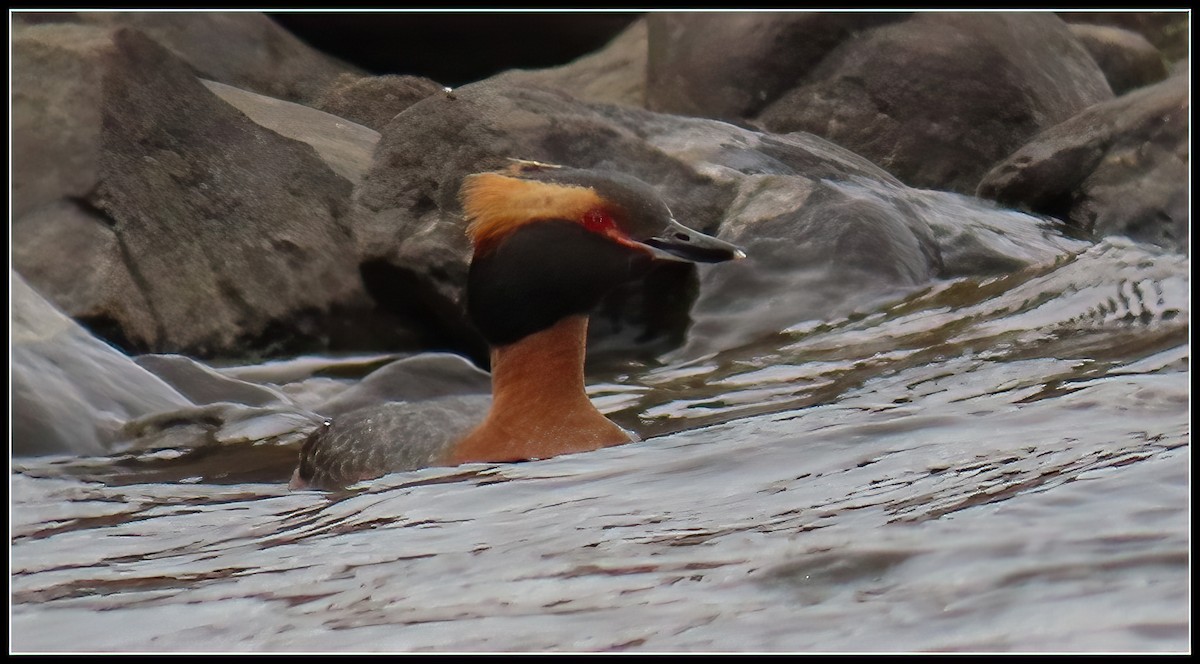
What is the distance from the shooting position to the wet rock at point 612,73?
12195 mm

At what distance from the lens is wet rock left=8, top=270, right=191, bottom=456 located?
605 centimetres

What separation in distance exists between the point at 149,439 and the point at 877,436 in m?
3.31

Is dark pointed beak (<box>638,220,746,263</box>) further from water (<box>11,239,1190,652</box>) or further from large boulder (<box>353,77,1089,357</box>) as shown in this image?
large boulder (<box>353,77,1089,357</box>)

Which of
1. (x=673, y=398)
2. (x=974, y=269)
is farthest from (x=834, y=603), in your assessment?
(x=974, y=269)

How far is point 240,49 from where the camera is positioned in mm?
10430

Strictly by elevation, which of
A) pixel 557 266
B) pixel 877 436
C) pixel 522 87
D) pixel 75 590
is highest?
pixel 522 87

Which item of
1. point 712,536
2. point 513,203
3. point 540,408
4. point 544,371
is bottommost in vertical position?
point 712,536

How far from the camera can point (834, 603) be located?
9.80ft

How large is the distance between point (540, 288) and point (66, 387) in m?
2.45

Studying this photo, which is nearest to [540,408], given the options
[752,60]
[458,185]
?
[458,185]

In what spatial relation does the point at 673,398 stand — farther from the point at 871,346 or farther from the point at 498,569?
the point at 498,569

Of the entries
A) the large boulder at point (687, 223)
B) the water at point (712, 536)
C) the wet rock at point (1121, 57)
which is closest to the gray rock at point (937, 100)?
the large boulder at point (687, 223)

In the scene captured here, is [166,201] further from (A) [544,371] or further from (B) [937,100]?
(B) [937,100]

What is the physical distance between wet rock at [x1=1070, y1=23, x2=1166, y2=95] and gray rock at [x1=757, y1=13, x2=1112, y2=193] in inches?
109
